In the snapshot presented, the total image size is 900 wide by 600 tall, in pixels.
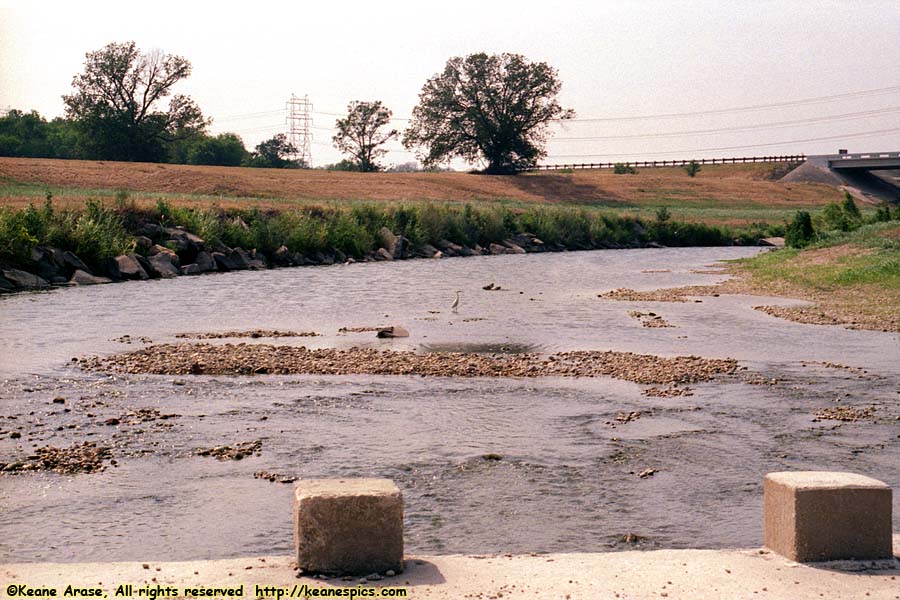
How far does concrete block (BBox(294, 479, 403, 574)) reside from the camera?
7.18 meters

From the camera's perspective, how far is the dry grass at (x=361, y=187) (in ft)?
226

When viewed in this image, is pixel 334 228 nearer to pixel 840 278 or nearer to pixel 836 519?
pixel 840 278

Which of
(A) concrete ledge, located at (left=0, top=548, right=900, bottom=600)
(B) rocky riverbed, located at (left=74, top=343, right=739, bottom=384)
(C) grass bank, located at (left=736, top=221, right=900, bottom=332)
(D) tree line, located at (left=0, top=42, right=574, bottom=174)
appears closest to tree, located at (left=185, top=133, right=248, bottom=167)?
(D) tree line, located at (left=0, top=42, right=574, bottom=174)

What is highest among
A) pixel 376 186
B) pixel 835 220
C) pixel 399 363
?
pixel 376 186

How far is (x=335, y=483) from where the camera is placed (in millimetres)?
7590

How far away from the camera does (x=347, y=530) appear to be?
7215mm

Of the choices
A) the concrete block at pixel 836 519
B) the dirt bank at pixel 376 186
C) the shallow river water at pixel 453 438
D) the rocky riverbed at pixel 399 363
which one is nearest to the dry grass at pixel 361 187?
the dirt bank at pixel 376 186

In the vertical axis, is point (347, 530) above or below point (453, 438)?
above

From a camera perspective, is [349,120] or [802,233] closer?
[802,233]

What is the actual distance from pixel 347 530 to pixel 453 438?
5.80 m

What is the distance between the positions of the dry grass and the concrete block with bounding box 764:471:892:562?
1529 inches

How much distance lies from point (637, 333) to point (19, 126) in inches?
4154

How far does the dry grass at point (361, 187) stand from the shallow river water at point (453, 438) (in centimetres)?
2721

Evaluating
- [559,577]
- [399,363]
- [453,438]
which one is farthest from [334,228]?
[559,577]
